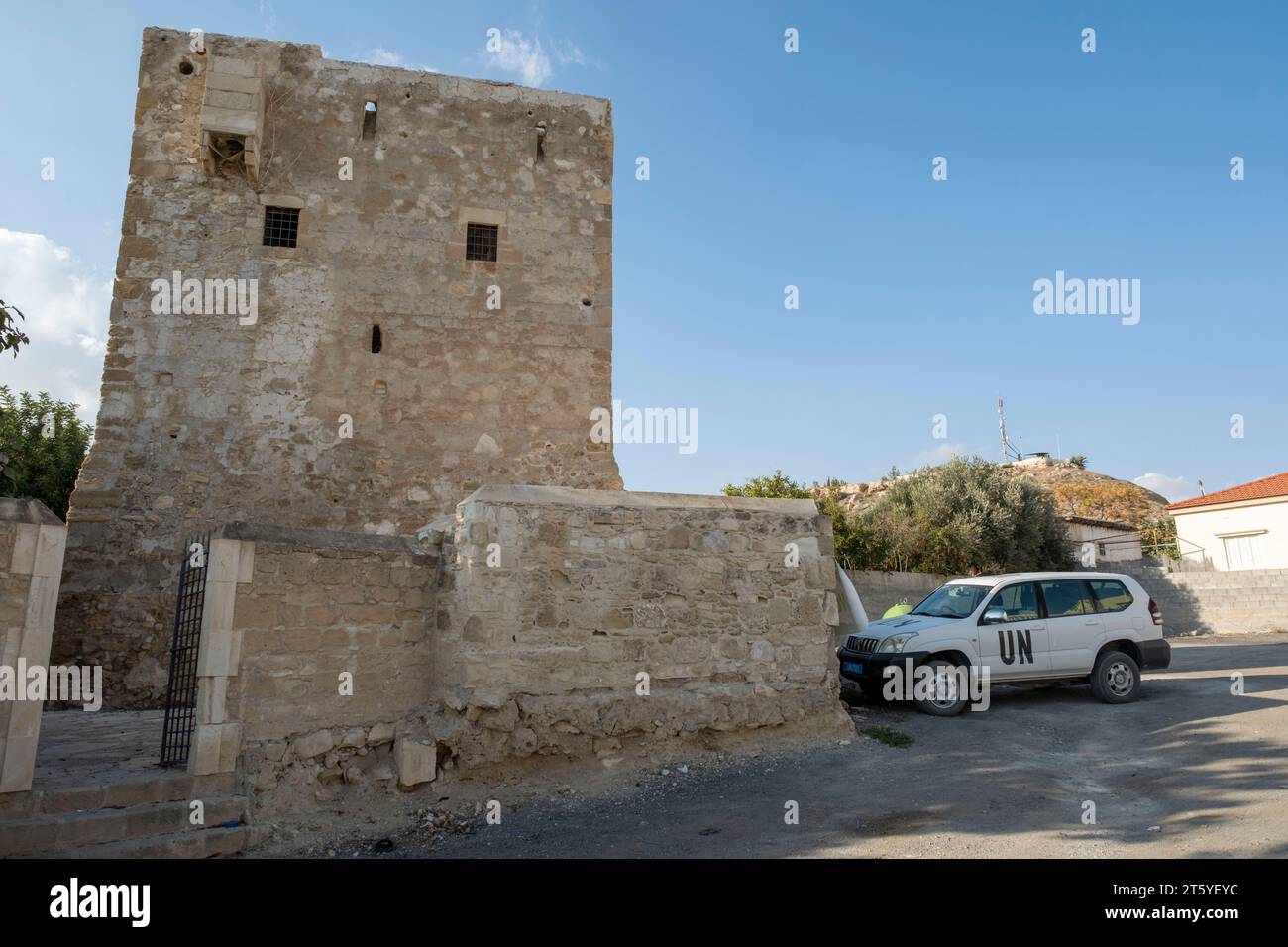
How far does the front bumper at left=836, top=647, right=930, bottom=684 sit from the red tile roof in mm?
24749

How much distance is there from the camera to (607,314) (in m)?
11.9

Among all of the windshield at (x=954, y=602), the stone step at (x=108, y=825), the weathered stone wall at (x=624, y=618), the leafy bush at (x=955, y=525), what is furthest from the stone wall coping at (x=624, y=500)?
the leafy bush at (x=955, y=525)

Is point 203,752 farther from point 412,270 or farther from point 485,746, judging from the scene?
point 412,270

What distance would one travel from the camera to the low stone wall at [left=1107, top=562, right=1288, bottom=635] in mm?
20453

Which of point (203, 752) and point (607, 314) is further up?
point (607, 314)

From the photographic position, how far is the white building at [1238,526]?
25734 mm

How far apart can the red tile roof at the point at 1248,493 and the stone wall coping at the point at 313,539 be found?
29.8m

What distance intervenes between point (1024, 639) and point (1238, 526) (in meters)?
24.2

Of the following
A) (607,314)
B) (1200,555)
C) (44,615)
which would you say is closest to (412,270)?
(607,314)

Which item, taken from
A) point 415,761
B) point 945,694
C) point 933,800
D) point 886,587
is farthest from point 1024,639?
point 886,587

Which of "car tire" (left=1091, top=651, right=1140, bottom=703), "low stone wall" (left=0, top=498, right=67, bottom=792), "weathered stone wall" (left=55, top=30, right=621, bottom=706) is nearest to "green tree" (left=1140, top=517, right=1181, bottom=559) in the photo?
"car tire" (left=1091, top=651, right=1140, bottom=703)

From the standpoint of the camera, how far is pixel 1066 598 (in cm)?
910
